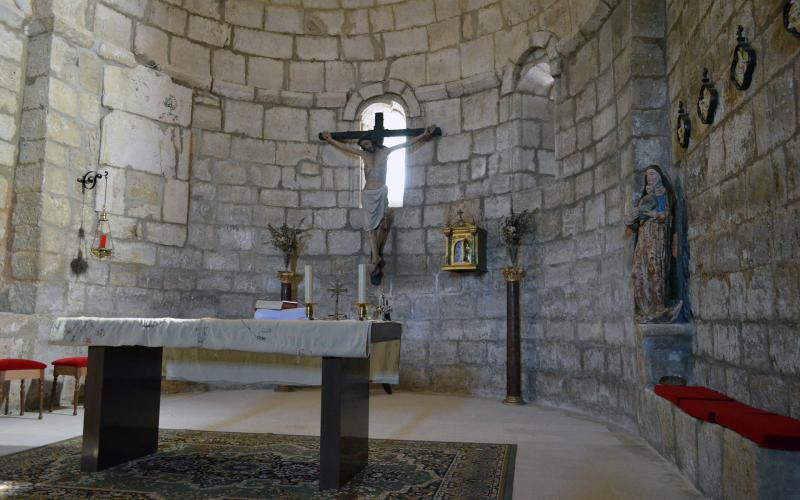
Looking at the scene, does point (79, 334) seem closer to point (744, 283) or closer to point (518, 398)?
point (744, 283)

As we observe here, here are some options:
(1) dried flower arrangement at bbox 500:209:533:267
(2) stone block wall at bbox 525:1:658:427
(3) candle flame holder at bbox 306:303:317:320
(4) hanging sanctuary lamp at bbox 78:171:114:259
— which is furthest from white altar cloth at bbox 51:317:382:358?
(1) dried flower arrangement at bbox 500:209:533:267

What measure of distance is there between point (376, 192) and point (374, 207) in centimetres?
20

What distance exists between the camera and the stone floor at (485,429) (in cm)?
338

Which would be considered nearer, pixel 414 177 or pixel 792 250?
pixel 792 250

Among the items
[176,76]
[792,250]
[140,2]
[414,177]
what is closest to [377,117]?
[414,177]

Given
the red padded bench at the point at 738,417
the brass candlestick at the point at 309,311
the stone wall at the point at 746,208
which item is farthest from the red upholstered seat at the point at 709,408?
the brass candlestick at the point at 309,311

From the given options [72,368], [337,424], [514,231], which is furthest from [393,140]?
[337,424]

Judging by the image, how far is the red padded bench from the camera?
2365 millimetres

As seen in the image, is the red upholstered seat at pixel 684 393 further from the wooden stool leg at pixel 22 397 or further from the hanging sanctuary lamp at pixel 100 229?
the hanging sanctuary lamp at pixel 100 229

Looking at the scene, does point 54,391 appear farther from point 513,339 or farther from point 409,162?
point 409,162

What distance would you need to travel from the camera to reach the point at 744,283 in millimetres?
3578

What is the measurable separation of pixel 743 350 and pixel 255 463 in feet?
9.51

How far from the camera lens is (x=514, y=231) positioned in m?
7.11

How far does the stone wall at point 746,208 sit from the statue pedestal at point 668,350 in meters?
0.12
